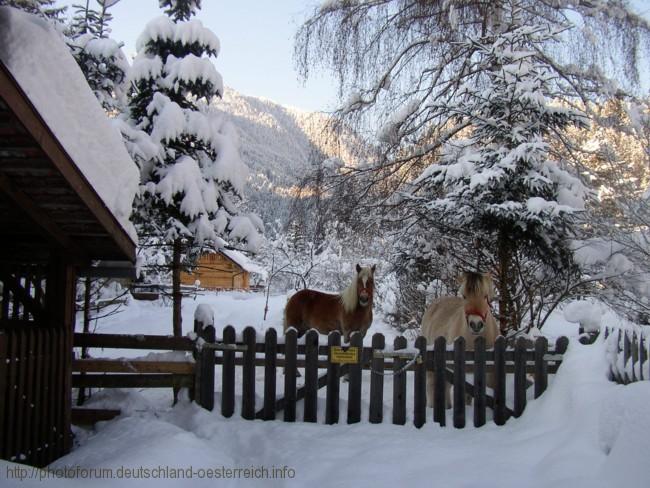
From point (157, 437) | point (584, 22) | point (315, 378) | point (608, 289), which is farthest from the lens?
point (584, 22)

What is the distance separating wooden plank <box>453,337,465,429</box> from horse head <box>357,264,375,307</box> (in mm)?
2658

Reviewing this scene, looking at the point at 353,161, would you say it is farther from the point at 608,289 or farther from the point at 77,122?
the point at 77,122

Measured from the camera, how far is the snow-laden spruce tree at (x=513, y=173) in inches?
234

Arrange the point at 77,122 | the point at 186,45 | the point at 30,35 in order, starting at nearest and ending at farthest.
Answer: the point at 30,35
the point at 77,122
the point at 186,45

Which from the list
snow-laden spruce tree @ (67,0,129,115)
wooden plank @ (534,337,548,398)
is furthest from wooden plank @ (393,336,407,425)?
snow-laden spruce tree @ (67,0,129,115)

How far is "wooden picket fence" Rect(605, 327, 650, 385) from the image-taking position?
3.73m

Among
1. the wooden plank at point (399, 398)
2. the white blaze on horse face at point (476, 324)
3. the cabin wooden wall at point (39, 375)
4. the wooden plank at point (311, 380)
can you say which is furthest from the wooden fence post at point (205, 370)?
the white blaze on horse face at point (476, 324)

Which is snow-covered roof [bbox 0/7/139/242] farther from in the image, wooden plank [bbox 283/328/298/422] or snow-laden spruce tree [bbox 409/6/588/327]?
snow-laden spruce tree [bbox 409/6/588/327]

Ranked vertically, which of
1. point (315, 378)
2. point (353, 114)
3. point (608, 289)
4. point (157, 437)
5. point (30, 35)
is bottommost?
point (157, 437)

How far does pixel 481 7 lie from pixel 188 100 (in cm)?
519

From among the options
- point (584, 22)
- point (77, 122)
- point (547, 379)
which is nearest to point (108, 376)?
point (77, 122)

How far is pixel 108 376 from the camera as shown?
215 inches

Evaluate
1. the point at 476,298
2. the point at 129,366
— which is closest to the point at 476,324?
the point at 476,298

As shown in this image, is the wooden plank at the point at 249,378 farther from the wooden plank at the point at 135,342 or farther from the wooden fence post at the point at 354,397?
the wooden fence post at the point at 354,397
